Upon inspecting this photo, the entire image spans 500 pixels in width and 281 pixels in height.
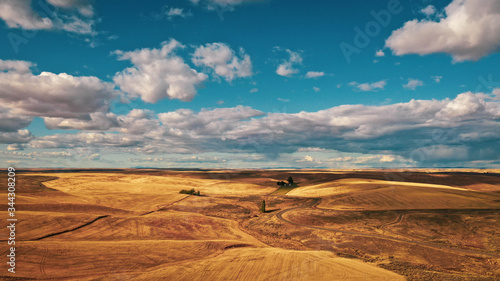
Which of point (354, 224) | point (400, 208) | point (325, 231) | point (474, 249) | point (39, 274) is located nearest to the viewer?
point (39, 274)

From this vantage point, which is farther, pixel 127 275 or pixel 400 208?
pixel 400 208

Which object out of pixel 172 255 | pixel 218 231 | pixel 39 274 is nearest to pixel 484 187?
pixel 218 231

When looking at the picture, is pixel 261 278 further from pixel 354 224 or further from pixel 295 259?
pixel 354 224

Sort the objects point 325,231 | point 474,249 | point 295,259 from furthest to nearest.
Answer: point 325,231 → point 474,249 → point 295,259

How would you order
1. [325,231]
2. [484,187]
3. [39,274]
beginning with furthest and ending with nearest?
[484,187]
[325,231]
[39,274]

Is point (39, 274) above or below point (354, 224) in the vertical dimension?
above

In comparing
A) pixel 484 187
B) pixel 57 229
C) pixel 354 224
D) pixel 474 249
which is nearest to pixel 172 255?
pixel 57 229

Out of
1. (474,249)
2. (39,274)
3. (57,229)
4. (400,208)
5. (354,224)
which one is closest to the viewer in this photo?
(39,274)

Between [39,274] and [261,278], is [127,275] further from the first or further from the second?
[261,278]

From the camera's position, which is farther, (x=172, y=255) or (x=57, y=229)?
(x=57, y=229)
